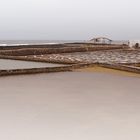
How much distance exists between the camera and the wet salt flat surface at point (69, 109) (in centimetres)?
142

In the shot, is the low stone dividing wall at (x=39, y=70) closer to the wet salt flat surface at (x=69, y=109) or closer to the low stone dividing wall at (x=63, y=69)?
the low stone dividing wall at (x=63, y=69)

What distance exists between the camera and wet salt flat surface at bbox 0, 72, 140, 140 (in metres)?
1.42

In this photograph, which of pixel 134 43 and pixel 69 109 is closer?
pixel 69 109

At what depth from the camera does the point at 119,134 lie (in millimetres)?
1410

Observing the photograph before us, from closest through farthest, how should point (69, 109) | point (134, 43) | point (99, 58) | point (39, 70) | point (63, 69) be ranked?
1. point (69, 109)
2. point (39, 70)
3. point (63, 69)
4. point (99, 58)
5. point (134, 43)

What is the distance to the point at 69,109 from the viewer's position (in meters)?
1.79

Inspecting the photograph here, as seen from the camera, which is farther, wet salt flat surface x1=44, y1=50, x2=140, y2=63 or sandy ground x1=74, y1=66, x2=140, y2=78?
wet salt flat surface x1=44, y1=50, x2=140, y2=63

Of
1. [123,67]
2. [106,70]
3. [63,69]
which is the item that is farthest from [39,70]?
[123,67]

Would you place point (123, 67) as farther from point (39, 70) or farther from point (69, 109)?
point (69, 109)

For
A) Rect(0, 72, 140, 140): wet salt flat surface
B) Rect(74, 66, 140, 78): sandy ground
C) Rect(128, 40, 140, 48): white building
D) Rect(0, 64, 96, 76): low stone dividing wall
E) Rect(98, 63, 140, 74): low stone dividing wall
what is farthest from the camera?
Rect(128, 40, 140, 48): white building

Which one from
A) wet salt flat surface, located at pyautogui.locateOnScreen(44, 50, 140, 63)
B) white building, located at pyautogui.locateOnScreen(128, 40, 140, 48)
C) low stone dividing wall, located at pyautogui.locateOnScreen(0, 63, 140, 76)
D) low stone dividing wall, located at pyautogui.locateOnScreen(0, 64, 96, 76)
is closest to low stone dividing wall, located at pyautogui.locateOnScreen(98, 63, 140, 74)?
low stone dividing wall, located at pyautogui.locateOnScreen(0, 63, 140, 76)

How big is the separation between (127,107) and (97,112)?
0.67 ft

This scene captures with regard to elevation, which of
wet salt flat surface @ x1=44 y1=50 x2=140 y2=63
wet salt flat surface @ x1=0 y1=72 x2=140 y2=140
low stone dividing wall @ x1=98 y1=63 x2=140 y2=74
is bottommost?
wet salt flat surface @ x1=0 y1=72 x2=140 y2=140

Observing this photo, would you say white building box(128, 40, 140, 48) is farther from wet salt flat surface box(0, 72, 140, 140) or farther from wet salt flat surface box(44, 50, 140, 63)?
wet salt flat surface box(0, 72, 140, 140)
